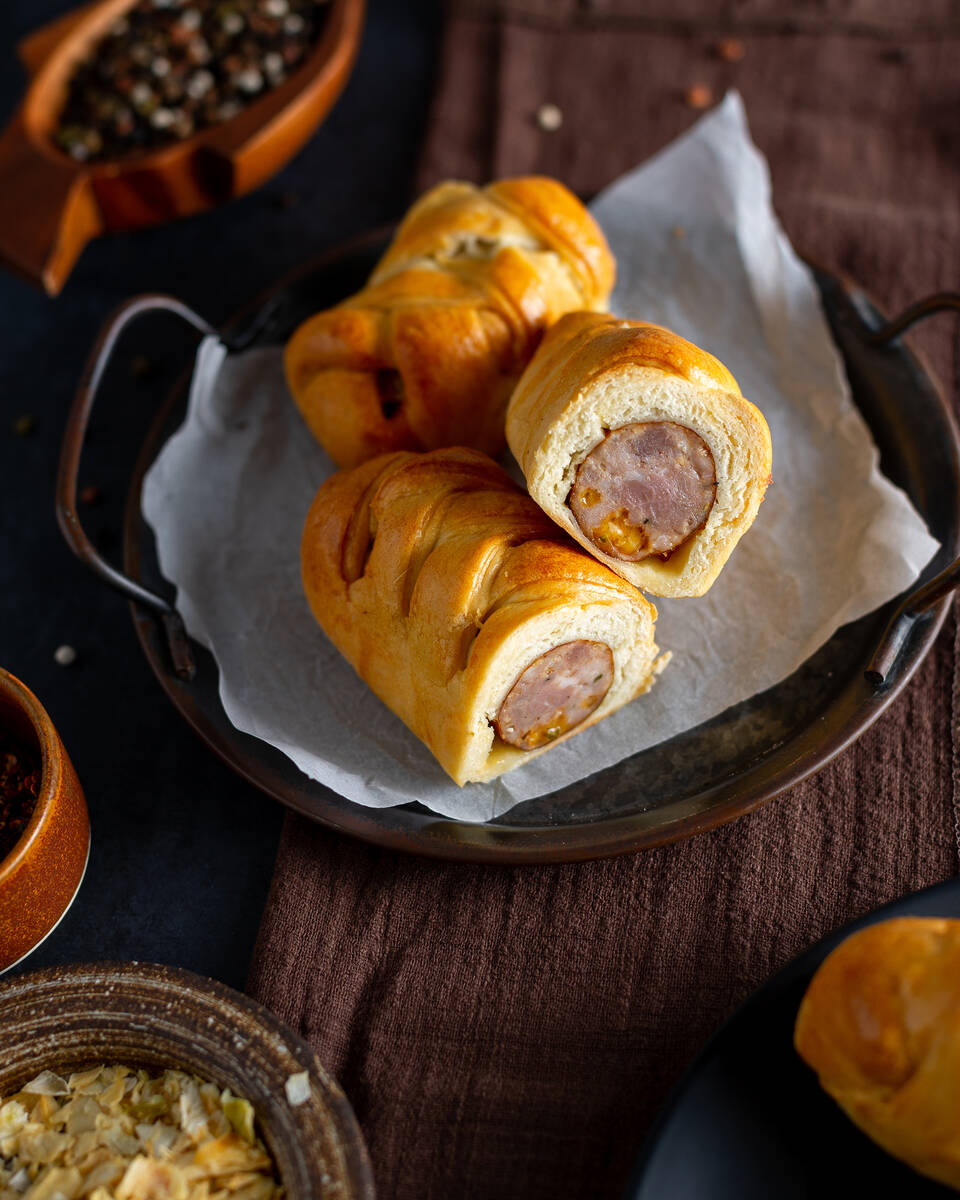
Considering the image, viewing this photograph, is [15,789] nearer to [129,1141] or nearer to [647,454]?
[129,1141]

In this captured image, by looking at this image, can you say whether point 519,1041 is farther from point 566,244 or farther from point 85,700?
point 566,244

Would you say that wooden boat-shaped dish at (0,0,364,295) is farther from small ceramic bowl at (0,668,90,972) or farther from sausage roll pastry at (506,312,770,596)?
sausage roll pastry at (506,312,770,596)

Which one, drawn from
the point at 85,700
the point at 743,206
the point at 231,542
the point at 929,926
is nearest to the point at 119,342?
the point at 231,542

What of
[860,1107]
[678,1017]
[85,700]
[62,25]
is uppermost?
[62,25]

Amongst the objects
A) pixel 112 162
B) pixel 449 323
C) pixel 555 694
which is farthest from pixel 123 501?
pixel 555 694

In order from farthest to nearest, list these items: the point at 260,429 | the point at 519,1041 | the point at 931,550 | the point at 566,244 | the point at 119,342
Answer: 1. the point at 119,342
2. the point at 260,429
3. the point at 566,244
4. the point at 931,550
5. the point at 519,1041

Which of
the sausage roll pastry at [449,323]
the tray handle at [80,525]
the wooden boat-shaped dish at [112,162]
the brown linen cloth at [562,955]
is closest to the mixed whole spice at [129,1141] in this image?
the brown linen cloth at [562,955]
